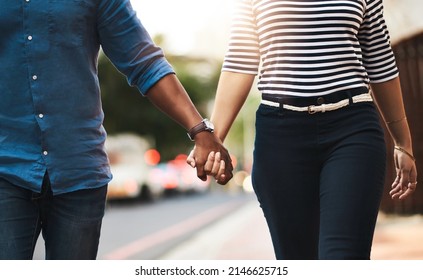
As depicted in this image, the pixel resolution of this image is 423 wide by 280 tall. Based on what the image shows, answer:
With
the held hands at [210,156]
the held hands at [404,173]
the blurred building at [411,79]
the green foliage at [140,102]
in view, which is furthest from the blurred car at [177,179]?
the held hands at [210,156]

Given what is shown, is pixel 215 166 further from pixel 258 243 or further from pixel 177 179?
pixel 177 179

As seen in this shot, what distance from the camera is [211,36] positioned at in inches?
350

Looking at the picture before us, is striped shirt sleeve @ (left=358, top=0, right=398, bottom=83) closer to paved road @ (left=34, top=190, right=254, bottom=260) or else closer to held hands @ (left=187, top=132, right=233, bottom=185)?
held hands @ (left=187, top=132, right=233, bottom=185)

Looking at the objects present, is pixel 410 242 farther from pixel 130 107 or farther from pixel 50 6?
pixel 130 107

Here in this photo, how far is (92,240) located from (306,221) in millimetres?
737

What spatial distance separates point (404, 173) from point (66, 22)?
4.56 ft

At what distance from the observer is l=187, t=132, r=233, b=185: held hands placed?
2785 mm

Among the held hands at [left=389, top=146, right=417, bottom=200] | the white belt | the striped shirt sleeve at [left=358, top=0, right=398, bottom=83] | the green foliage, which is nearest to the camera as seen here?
the white belt

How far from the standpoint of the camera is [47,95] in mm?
2418

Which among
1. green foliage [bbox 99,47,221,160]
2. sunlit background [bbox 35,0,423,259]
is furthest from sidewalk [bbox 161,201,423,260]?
green foliage [bbox 99,47,221,160]

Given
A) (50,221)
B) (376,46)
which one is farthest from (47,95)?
(376,46)

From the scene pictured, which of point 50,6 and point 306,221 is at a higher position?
point 50,6

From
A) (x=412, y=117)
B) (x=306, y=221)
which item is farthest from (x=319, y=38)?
(x=412, y=117)

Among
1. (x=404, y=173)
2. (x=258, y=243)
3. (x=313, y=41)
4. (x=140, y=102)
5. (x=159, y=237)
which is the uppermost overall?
(x=313, y=41)
